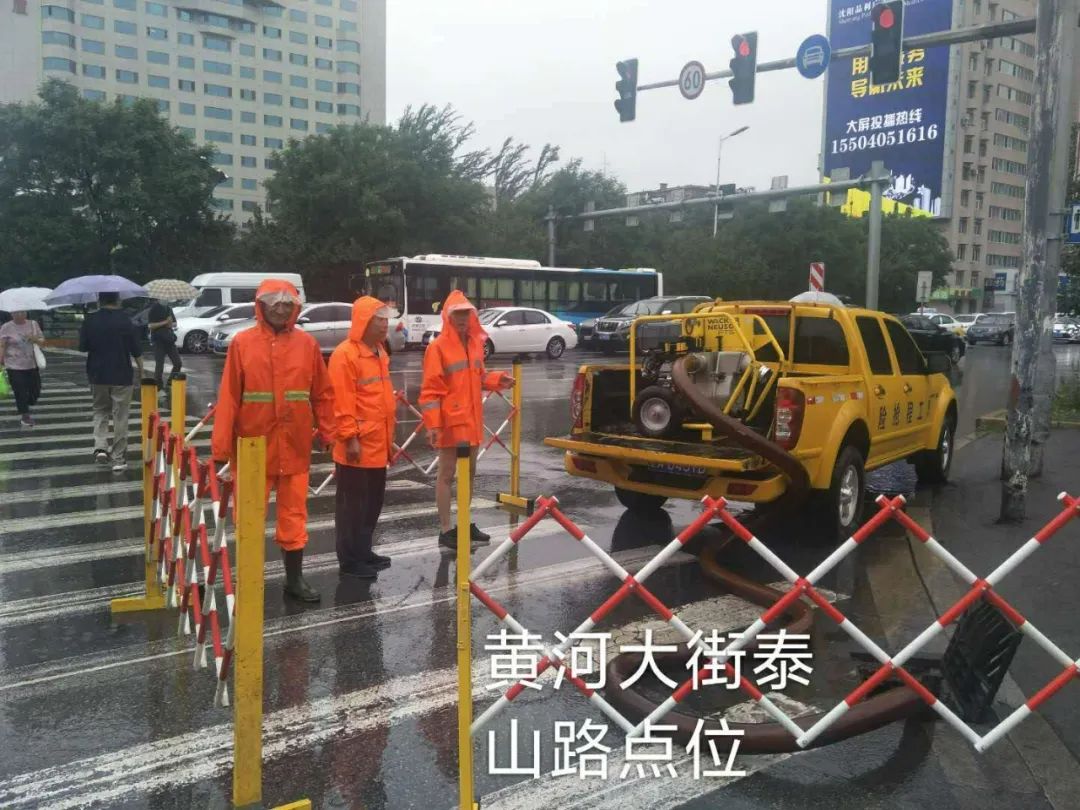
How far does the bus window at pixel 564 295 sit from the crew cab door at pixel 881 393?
26.8 metres

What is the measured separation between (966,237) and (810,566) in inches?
3894

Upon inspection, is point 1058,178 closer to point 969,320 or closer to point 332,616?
point 332,616

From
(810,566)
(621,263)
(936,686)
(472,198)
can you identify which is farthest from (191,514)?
(621,263)

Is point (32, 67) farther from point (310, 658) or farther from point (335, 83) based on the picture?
point (310, 658)

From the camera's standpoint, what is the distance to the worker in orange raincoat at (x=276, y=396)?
5.44 metres

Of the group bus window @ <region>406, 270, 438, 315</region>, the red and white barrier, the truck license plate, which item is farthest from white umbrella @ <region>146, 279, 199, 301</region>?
the red and white barrier

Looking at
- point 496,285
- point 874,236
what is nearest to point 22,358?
point 496,285

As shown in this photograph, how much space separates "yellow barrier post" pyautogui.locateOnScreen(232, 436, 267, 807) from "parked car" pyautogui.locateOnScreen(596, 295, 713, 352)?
1039 inches

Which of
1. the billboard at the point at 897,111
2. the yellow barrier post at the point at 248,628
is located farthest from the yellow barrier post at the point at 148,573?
the billboard at the point at 897,111

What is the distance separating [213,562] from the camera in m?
4.32

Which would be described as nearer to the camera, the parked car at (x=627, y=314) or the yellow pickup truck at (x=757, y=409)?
the yellow pickup truck at (x=757, y=409)

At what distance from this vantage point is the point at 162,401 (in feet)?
55.8

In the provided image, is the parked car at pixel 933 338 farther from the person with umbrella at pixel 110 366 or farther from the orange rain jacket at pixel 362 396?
the orange rain jacket at pixel 362 396

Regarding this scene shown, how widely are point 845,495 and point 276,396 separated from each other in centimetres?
449
